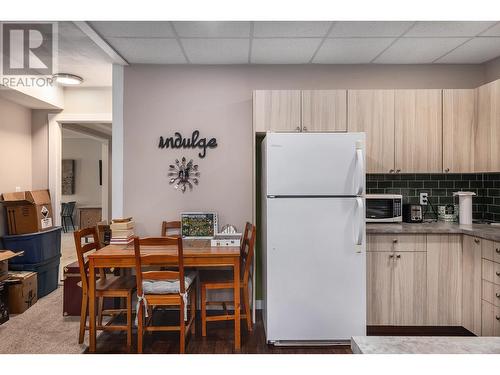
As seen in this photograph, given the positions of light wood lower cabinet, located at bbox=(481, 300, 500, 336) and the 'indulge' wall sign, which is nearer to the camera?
light wood lower cabinet, located at bbox=(481, 300, 500, 336)

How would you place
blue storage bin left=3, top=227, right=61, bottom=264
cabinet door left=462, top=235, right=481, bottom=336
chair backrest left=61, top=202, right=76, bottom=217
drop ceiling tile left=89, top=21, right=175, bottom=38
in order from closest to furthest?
drop ceiling tile left=89, top=21, right=175, bottom=38 < cabinet door left=462, top=235, right=481, bottom=336 < blue storage bin left=3, top=227, right=61, bottom=264 < chair backrest left=61, top=202, right=76, bottom=217

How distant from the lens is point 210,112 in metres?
3.74

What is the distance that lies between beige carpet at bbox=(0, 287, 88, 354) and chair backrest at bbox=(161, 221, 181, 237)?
1.14 metres

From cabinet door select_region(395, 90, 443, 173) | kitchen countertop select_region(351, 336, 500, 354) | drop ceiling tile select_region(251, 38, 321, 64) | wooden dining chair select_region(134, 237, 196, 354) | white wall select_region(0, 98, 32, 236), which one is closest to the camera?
kitchen countertop select_region(351, 336, 500, 354)

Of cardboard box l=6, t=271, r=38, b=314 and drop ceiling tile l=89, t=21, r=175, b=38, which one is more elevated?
drop ceiling tile l=89, t=21, r=175, b=38

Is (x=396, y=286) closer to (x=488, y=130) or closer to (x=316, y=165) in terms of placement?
(x=316, y=165)

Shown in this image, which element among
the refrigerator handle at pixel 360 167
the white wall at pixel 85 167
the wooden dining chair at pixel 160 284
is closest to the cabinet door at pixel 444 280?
the refrigerator handle at pixel 360 167

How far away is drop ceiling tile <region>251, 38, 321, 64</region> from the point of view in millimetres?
3119

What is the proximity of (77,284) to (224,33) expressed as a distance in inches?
105

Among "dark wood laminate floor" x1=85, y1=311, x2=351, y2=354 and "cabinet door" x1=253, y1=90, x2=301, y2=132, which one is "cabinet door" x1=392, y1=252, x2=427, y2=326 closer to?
"dark wood laminate floor" x1=85, y1=311, x2=351, y2=354

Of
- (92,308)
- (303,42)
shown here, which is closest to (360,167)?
(303,42)

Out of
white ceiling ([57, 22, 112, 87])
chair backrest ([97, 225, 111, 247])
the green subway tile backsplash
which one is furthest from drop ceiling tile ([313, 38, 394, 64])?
chair backrest ([97, 225, 111, 247])

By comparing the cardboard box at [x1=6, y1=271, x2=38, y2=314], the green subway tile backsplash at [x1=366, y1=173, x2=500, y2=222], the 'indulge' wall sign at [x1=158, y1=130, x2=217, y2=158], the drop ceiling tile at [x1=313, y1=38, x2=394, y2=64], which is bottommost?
the cardboard box at [x1=6, y1=271, x2=38, y2=314]

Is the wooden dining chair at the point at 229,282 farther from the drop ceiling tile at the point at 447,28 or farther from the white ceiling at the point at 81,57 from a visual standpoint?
the white ceiling at the point at 81,57
